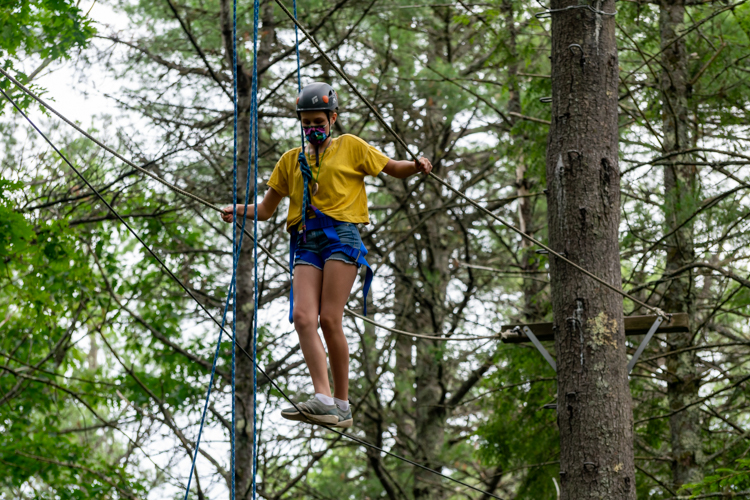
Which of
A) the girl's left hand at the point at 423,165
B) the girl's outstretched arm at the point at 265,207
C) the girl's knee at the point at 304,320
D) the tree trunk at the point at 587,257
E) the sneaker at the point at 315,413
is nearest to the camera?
the sneaker at the point at 315,413

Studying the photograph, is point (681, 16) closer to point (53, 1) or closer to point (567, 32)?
point (567, 32)

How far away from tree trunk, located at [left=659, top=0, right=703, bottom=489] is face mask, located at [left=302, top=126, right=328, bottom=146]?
12.6ft

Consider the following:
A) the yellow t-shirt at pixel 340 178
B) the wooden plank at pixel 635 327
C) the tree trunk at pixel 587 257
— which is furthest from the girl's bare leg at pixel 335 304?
the wooden plank at pixel 635 327

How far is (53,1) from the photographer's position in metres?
7.45

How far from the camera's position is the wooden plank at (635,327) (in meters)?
5.29

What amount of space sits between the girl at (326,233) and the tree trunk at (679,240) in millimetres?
3719

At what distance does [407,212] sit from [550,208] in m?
5.74

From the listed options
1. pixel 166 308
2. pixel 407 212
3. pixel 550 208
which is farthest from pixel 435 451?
pixel 550 208

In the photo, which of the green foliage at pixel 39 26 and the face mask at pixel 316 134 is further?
the green foliage at pixel 39 26

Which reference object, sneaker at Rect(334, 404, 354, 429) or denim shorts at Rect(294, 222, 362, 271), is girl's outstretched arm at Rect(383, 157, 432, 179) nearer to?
denim shorts at Rect(294, 222, 362, 271)

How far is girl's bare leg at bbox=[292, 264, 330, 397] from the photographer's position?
12.6ft

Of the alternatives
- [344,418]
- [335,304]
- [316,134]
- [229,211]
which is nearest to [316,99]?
[316,134]

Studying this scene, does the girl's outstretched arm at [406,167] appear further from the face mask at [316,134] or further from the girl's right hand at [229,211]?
the girl's right hand at [229,211]

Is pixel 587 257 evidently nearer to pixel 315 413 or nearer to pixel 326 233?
pixel 326 233
